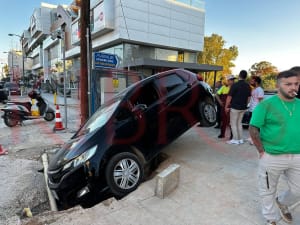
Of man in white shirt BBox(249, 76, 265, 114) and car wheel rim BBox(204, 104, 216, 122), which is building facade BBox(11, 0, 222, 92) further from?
car wheel rim BBox(204, 104, 216, 122)

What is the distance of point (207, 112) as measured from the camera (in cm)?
528

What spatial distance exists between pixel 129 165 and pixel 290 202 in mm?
2122

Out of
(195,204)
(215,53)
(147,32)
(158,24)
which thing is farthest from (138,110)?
(215,53)

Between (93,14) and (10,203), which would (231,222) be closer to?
(10,203)

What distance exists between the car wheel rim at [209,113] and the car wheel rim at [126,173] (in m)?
2.50

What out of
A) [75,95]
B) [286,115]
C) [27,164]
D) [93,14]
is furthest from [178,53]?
[286,115]

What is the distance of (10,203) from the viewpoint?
3375mm

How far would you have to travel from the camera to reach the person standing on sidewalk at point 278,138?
6.84ft

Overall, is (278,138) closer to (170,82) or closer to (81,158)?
(81,158)

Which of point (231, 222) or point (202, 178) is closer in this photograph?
point (231, 222)

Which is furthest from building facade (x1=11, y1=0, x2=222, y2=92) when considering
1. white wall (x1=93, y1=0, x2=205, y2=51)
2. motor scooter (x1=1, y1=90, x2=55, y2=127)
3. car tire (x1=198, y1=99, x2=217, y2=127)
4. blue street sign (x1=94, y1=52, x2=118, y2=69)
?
car tire (x1=198, y1=99, x2=217, y2=127)

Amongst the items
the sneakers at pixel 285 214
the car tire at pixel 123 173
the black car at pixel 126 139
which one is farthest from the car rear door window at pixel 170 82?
the sneakers at pixel 285 214

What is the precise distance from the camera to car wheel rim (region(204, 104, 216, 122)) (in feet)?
17.2

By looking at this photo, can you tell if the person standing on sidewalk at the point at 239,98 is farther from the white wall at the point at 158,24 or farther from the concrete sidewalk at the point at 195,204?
the white wall at the point at 158,24
